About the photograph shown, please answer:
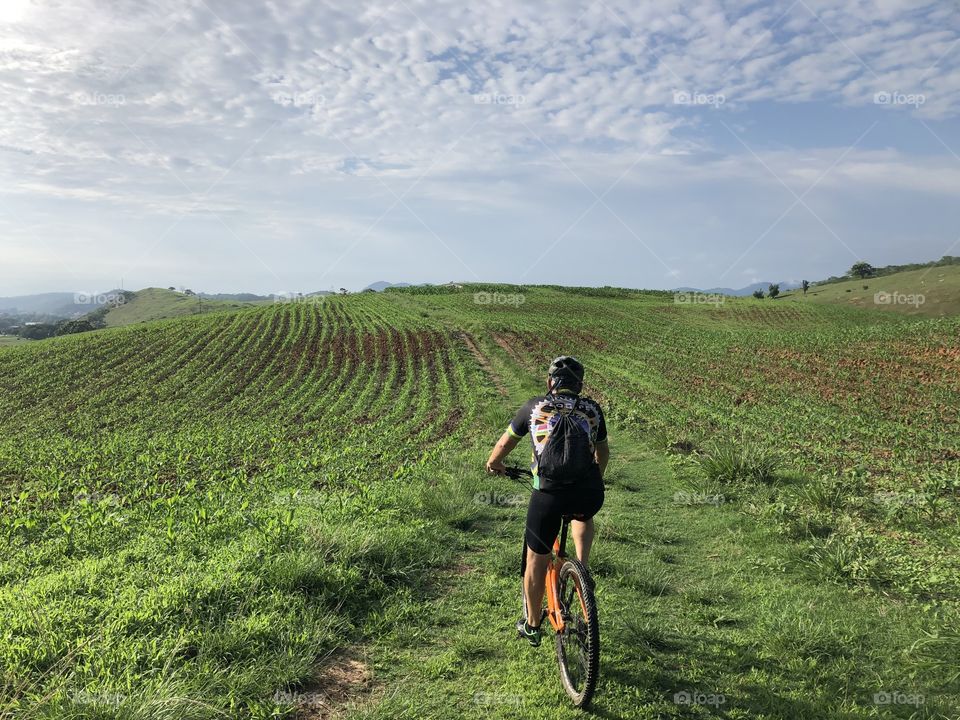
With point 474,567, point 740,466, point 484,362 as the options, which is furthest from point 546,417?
point 484,362

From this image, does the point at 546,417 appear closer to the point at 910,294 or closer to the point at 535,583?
the point at 535,583

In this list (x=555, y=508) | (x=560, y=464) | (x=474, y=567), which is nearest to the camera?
(x=560, y=464)

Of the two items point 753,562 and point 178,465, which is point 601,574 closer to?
point 753,562

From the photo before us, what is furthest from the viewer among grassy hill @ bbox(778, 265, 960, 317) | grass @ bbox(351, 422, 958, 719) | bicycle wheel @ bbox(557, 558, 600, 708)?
grassy hill @ bbox(778, 265, 960, 317)

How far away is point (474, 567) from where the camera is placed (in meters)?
7.36

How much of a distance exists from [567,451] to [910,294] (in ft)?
293

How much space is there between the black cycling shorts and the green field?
1333 mm

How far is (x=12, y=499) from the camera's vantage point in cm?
1466

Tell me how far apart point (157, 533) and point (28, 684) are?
168 inches

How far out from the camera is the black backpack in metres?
4.53

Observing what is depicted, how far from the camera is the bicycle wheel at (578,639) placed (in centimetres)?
430

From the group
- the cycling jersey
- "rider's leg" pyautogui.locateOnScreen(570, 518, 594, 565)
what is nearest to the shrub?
"rider's leg" pyautogui.locateOnScreen(570, 518, 594, 565)

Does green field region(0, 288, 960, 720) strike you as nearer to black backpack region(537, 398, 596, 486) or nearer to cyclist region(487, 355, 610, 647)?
cyclist region(487, 355, 610, 647)

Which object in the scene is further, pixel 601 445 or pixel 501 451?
pixel 501 451
